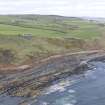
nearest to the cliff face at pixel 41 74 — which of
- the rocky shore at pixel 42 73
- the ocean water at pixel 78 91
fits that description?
the rocky shore at pixel 42 73

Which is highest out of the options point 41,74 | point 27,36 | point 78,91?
point 27,36

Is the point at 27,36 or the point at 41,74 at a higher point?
the point at 27,36

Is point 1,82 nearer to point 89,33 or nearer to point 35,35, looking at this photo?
point 35,35

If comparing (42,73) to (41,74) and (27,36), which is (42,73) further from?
(27,36)

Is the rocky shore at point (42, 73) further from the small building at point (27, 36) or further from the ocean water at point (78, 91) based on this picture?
the small building at point (27, 36)

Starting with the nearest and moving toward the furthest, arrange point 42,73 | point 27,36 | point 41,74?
point 41,74
point 42,73
point 27,36

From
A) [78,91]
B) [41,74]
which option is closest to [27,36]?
[41,74]

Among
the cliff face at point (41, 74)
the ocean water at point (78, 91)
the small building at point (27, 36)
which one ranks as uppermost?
the small building at point (27, 36)

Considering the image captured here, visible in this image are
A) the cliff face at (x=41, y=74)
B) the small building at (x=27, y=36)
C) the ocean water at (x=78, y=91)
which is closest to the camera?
the ocean water at (x=78, y=91)

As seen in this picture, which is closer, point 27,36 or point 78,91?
point 78,91

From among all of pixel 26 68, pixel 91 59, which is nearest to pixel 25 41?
pixel 26 68
